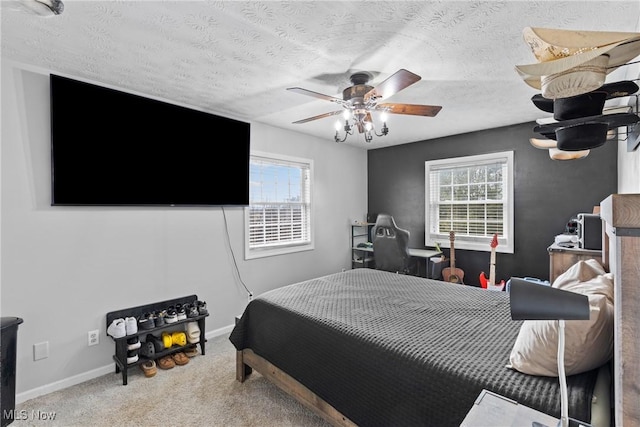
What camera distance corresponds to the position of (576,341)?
110 centimetres

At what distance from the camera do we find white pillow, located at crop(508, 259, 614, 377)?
1098 millimetres

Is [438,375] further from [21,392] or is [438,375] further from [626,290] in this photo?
[21,392]

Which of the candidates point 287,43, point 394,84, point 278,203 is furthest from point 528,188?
point 287,43

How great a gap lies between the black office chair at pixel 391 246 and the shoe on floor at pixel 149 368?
8.86 feet

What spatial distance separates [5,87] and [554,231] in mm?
5261

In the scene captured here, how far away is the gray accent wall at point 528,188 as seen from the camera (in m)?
3.31

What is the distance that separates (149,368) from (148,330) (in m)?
0.30

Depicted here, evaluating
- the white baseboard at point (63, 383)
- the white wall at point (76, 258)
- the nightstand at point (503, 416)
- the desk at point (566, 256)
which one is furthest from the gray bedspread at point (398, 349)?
the white baseboard at point (63, 383)

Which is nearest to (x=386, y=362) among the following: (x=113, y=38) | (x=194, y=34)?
(x=194, y=34)

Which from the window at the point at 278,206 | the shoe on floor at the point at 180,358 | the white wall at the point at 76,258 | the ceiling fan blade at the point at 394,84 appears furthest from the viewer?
the window at the point at 278,206

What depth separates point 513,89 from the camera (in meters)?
2.67

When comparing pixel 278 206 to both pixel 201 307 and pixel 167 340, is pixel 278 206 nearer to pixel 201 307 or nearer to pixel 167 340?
pixel 201 307

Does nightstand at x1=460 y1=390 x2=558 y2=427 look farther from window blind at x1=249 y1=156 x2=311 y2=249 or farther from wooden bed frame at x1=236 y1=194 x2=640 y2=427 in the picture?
window blind at x1=249 y1=156 x2=311 y2=249

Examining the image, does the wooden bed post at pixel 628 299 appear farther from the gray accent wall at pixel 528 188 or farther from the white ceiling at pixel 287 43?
the gray accent wall at pixel 528 188
